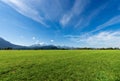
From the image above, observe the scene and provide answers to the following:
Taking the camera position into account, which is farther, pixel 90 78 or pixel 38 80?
pixel 90 78

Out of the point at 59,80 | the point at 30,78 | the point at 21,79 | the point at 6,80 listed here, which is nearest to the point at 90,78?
the point at 59,80

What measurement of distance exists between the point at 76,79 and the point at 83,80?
2.27ft

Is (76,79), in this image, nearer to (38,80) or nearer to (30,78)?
(38,80)

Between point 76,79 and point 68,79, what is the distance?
2.62ft

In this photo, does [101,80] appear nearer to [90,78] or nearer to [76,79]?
[90,78]

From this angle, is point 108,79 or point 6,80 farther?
point 108,79

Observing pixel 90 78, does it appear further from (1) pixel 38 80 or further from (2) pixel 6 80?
(2) pixel 6 80

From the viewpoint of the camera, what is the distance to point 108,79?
510 inches

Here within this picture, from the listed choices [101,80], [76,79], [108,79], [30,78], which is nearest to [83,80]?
[76,79]

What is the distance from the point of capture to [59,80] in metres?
12.4

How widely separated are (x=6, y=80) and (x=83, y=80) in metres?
7.31

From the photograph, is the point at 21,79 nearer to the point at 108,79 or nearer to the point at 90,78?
the point at 90,78

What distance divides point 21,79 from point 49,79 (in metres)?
2.70

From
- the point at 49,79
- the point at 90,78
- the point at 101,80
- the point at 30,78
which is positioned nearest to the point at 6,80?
the point at 30,78
